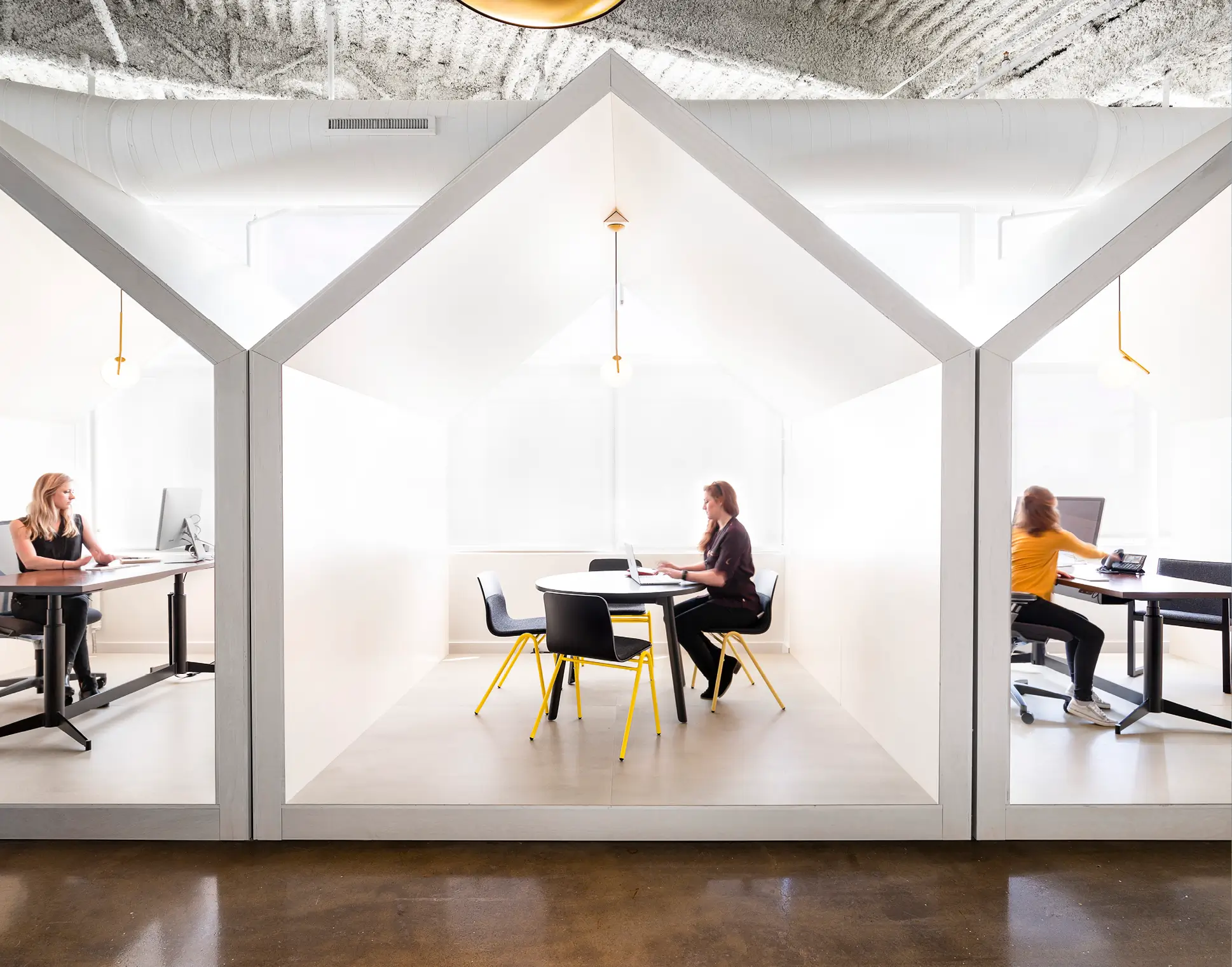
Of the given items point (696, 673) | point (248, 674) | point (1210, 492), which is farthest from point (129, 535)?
point (1210, 492)

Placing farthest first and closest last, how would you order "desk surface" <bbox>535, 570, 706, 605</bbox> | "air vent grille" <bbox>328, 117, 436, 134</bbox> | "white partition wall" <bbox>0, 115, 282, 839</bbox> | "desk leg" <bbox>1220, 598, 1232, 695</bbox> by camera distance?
"desk leg" <bbox>1220, 598, 1232, 695</bbox>
"desk surface" <bbox>535, 570, 706, 605</bbox>
"air vent grille" <bbox>328, 117, 436, 134</bbox>
"white partition wall" <bbox>0, 115, 282, 839</bbox>

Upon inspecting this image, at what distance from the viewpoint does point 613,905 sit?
9.21 ft

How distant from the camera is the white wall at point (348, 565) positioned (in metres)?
3.50

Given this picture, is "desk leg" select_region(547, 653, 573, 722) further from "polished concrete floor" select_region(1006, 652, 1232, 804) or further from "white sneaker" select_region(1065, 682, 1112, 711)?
"white sneaker" select_region(1065, 682, 1112, 711)

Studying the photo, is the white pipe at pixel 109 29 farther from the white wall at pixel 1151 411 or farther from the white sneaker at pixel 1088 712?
the white sneaker at pixel 1088 712

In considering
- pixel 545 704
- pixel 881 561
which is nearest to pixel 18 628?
pixel 545 704

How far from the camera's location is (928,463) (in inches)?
137

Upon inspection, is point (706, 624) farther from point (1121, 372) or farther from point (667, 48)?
point (667, 48)

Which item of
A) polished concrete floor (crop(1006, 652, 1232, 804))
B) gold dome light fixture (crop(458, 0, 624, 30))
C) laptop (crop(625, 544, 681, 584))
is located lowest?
polished concrete floor (crop(1006, 652, 1232, 804))

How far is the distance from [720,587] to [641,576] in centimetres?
51

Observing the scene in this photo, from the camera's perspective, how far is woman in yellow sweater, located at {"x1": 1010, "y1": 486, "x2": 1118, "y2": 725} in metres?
4.53

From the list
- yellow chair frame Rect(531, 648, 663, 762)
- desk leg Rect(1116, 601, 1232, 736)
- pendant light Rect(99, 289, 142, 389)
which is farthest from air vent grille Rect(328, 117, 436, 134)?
desk leg Rect(1116, 601, 1232, 736)

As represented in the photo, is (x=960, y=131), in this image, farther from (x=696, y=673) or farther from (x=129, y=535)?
(x=129, y=535)

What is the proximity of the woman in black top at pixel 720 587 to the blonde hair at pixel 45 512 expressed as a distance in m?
3.95
